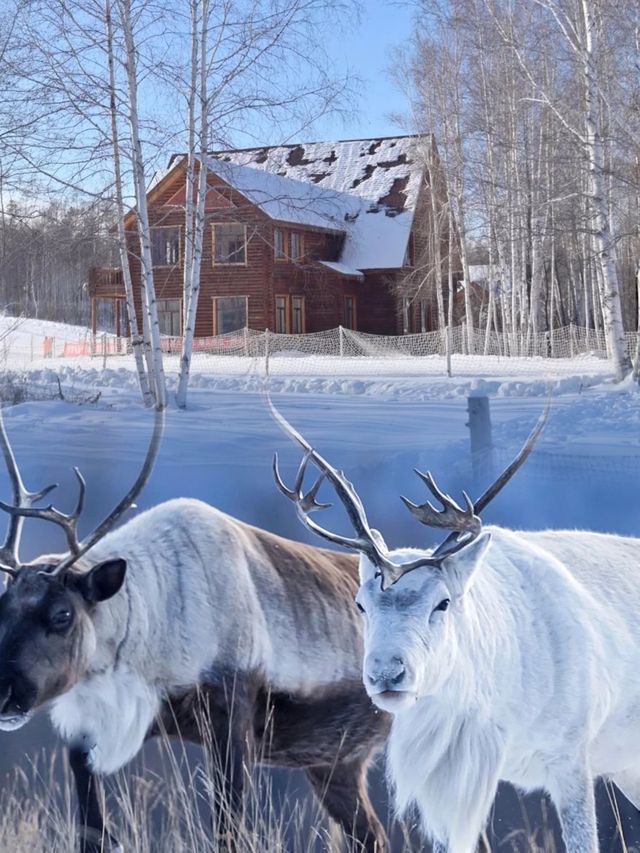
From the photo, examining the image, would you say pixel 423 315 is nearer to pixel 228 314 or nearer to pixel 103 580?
pixel 228 314

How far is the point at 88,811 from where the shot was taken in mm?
1785

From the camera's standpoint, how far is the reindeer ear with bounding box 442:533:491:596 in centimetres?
135

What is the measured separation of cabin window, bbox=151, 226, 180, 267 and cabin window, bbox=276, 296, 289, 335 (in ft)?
6.30

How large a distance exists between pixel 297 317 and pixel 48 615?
8916 millimetres

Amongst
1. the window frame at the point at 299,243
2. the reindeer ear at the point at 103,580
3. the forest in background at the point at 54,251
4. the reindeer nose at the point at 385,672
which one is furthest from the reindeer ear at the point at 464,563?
the window frame at the point at 299,243

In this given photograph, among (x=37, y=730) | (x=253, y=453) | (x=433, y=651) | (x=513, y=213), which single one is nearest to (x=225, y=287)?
(x=513, y=213)

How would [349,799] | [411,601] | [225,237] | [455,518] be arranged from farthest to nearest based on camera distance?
[225,237] → [349,799] → [455,518] → [411,601]

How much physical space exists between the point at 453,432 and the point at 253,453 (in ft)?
1.77

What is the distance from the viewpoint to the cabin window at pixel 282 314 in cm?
930

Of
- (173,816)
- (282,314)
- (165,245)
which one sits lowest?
(173,816)

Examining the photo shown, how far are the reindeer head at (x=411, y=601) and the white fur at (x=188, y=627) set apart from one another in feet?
1.68

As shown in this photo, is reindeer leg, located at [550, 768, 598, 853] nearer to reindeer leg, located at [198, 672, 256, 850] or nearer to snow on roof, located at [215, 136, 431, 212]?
reindeer leg, located at [198, 672, 256, 850]

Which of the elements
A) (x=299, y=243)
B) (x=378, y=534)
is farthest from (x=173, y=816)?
(x=299, y=243)

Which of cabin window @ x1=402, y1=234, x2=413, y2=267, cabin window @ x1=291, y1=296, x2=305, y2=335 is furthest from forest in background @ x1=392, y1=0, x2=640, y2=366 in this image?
cabin window @ x1=291, y1=296, x2=305, y2=335
